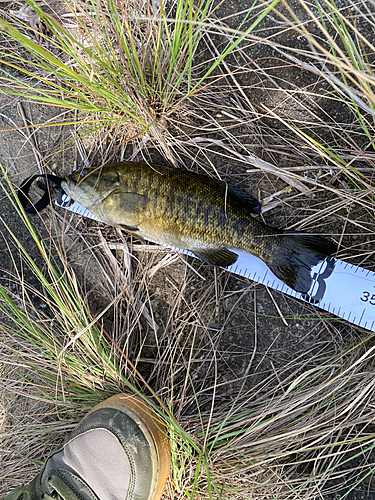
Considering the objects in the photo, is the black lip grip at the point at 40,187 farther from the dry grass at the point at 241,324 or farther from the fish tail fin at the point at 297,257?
Result: the fish tail fin at the point at 297,257

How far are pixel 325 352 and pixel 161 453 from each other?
1.53m

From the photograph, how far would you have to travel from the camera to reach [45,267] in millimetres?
3330

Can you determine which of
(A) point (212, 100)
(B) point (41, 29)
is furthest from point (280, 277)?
(B) point (41, 29)

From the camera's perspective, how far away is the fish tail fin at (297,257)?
110 inches

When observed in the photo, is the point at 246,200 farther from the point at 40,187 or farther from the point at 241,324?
the point at 40,187

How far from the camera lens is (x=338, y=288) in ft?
9.48

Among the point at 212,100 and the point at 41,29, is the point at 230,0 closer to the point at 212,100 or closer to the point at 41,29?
the point at 212,100

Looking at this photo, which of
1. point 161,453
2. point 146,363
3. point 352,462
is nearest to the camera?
point 161,453

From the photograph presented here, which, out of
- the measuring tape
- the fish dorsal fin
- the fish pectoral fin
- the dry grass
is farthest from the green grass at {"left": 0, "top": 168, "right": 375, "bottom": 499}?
the fish dorsal fin

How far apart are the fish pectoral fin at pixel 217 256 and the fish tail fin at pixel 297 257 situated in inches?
12.0

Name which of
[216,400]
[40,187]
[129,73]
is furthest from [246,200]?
[40,187]

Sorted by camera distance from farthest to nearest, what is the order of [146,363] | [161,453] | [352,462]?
[146,363] → [352,462] → [161,453]

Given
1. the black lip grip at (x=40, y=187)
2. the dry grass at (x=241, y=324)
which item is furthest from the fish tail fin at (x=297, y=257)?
the black lip grip at (x=40, y=187)

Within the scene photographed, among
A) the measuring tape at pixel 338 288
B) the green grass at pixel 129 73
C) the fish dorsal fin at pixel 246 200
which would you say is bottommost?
the measuring tape at pixel 338 288
